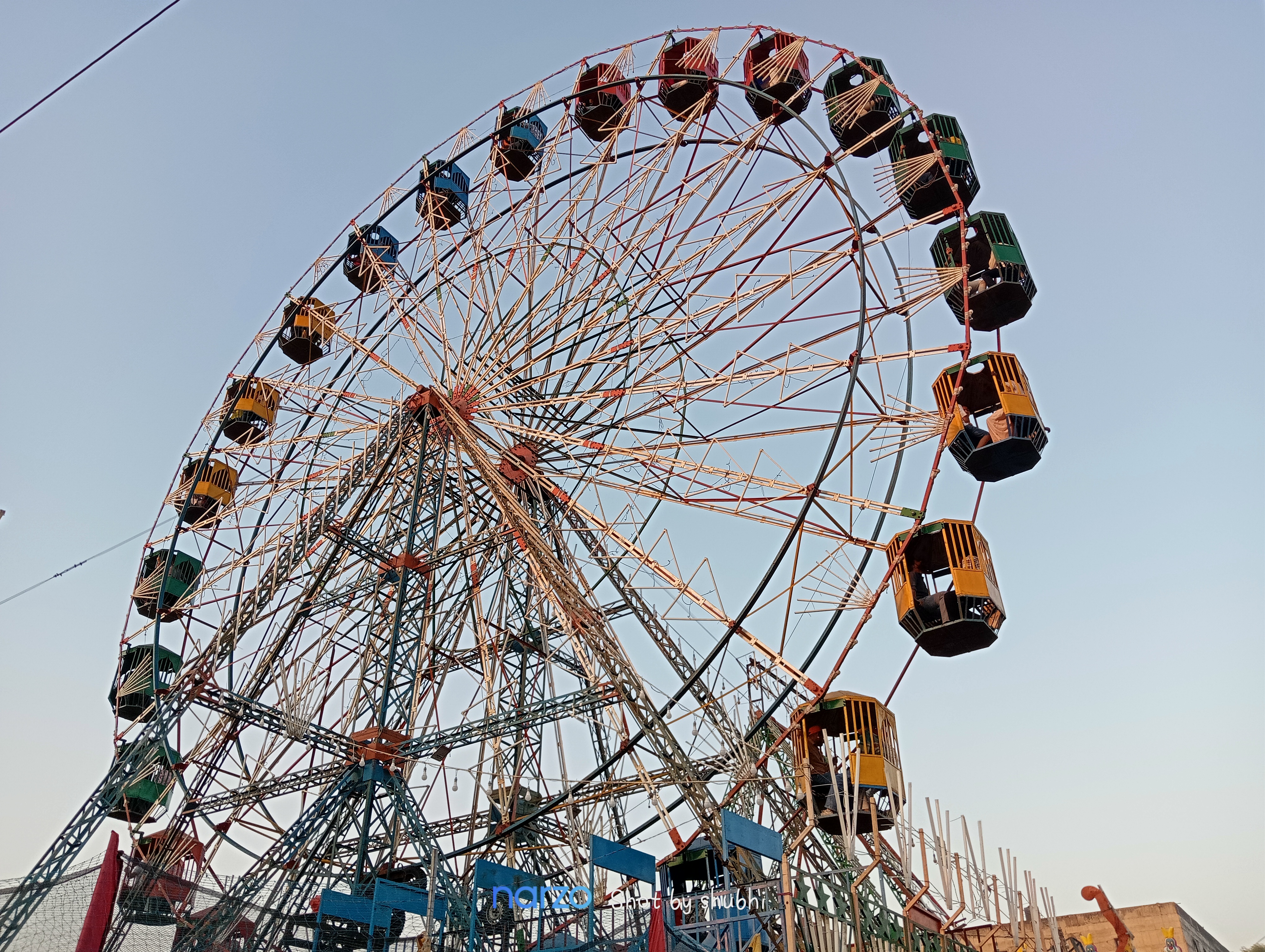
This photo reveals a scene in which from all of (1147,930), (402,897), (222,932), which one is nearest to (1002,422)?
(402,897)

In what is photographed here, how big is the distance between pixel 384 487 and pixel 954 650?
9556 mm

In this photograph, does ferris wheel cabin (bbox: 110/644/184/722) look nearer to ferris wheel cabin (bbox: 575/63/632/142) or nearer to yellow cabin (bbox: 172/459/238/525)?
yellow cabin (bbox: 172/459/238/525)

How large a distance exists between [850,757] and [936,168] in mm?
9559

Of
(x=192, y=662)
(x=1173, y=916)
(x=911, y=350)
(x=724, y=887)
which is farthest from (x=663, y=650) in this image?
(x=1173, y=916)

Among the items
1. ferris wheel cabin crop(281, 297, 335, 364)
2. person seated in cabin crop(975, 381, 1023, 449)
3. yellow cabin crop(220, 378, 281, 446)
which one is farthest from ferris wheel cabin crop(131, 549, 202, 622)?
person seated in cabin crop(975, 381, 1023, 449)

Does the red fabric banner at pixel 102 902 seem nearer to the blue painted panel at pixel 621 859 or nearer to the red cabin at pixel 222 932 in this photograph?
the red cabin at pixel 222 932

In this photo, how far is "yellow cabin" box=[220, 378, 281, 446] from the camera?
21.8 meters

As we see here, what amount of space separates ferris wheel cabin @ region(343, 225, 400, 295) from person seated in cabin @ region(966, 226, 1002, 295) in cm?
1121

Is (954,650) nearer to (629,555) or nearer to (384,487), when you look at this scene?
(629,555)

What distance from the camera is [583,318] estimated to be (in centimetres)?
1989

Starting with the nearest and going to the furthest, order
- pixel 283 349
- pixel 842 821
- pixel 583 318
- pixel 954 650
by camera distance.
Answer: pixel 842 821, pixel 954 650, pixel 583 318, pixel 283 349

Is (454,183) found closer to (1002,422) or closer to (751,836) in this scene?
(1002,422)

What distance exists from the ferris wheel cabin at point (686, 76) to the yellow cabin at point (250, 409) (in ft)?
31.1

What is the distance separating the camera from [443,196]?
22.3 m
